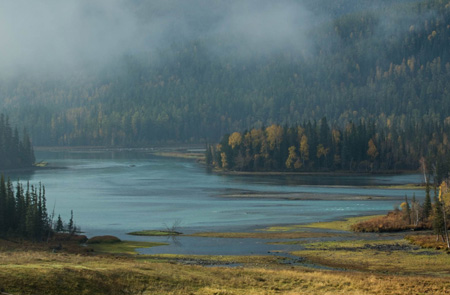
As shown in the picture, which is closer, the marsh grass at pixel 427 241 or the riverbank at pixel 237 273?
the riverbank at pixel 237 273

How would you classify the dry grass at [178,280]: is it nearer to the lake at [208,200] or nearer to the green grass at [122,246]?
the green grass at [122,246]

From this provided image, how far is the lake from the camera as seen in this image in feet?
353

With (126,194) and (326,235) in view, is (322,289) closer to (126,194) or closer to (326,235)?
(326,235)

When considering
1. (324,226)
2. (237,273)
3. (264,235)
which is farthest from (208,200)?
(237,273)

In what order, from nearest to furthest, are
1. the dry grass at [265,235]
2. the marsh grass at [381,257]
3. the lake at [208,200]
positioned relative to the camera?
the marsh grass at [381,257] < the dry grass at [265,235] < the lake at [208,200]

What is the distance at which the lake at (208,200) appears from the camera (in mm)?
107562

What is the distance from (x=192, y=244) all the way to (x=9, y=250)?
2466 cm

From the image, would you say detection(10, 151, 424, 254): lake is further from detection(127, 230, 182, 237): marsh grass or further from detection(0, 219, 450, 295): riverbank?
detection(0, 219, 450, 295): riverbank

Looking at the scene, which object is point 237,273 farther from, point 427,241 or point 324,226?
point 324,226

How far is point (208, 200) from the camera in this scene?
5576 inches

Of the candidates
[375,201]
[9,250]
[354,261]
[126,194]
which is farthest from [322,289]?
[126,194]

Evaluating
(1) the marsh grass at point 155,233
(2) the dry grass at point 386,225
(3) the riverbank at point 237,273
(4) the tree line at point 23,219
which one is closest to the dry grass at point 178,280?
(3) the riverbank at point 237,273

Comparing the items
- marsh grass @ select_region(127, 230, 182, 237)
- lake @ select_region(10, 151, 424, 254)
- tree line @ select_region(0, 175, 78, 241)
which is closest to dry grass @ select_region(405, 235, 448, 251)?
lake @ select_region(10, 151, 424, 254)

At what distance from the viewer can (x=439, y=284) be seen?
51.7m
